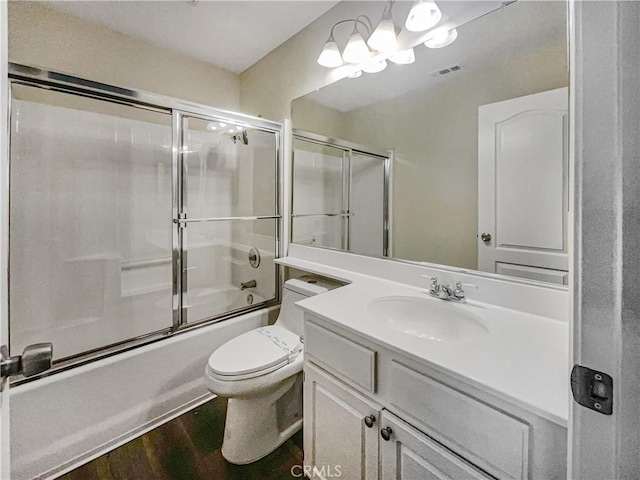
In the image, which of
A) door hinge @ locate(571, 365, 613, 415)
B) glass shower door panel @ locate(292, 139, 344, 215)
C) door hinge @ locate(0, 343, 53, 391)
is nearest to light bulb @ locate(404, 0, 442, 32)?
glass shower door panel @ locate(292, 139, 344, 215)

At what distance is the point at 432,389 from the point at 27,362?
2.84ft

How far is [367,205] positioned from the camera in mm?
1720

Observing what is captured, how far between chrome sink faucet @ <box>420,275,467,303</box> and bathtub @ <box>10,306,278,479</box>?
1.35 metres

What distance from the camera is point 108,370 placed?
150cm

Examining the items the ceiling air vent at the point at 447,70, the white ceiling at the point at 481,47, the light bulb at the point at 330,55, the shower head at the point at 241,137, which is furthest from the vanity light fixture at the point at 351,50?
the shower head at the point at 241,137

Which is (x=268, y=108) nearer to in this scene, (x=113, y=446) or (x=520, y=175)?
(x=520, y=175)

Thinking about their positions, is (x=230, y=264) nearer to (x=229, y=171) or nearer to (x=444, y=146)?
(x=229, y=171)

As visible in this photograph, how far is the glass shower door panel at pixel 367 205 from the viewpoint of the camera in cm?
162

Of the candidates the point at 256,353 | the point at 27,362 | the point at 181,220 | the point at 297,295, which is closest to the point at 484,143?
the point at 297,295

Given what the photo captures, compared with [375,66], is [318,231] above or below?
below

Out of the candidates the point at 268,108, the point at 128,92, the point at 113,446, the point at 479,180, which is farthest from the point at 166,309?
the point at 479,180

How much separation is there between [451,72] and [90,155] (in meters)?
2.20

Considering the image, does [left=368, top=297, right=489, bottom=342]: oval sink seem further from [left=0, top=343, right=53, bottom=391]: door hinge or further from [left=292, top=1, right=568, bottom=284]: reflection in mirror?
[left=0, top=343, right=53, bottom=391]: door hinge

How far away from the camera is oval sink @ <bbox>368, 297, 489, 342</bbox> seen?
1.13 metres
